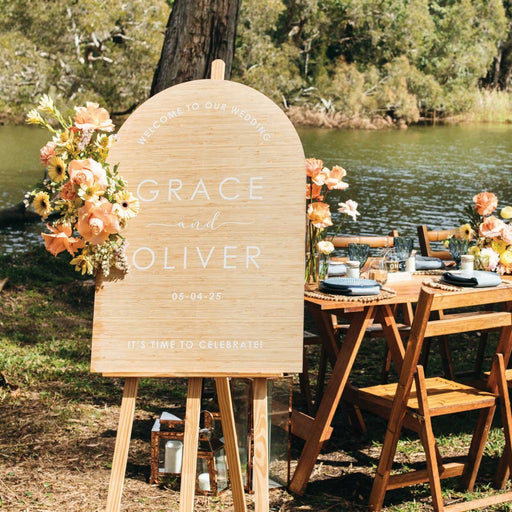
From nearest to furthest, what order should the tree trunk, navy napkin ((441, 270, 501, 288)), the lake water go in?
navy napkin ((441, 270, 501, 288)) < the tree trunk < the lake water

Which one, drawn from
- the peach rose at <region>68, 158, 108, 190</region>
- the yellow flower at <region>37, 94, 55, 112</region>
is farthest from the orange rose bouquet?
the yellow flower at <region>37, 94, 55, 112</region>

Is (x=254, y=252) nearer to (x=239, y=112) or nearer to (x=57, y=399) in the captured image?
(x=239, y=112)

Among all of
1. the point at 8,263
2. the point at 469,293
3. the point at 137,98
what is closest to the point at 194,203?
the point at 469,293

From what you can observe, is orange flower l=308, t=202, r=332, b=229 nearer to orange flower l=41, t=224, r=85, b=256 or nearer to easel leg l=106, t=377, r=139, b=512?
orange flower l=41, t=224, r=85, b=256

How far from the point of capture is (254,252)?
2703mm

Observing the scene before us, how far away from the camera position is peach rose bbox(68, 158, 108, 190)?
103 inches

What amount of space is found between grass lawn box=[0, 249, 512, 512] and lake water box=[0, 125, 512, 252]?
15.6 ft

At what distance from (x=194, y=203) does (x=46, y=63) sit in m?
23.3

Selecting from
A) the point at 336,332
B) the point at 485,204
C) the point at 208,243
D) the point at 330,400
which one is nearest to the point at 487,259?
the point at 485,204

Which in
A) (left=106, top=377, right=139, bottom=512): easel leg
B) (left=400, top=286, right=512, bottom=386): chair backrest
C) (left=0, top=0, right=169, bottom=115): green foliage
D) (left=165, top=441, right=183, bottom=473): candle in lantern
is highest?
(left=0, top=0, right=169, bottom=115): green foliage

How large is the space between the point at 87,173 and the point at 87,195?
0.24 ft

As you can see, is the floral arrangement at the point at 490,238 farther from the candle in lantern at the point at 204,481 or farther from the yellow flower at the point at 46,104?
the yellow flower at the point at 46,104

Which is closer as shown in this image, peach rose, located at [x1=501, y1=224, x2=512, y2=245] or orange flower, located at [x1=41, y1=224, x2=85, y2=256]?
A: orange flower, located at [x1=41, y1=224, x2=85, y2=256]

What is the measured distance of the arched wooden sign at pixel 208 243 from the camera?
8.77 feet
